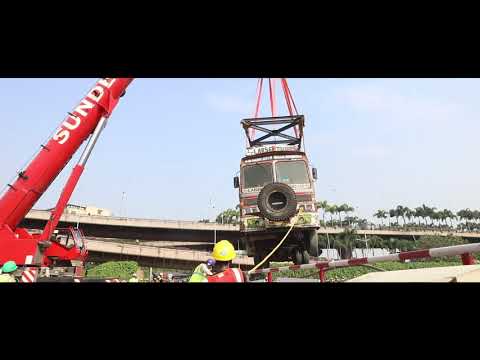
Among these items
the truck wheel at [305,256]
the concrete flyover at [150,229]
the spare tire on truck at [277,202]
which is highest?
the concrete flyover at [150,229]

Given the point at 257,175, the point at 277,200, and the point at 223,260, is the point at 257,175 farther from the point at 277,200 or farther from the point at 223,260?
the point at 223,260

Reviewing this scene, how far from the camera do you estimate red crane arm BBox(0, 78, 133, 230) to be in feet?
27.4

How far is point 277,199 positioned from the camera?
29.6 feet

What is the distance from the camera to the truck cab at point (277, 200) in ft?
29.1

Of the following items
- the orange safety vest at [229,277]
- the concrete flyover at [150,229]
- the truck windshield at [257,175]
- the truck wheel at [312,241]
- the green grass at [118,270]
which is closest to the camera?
the orange safety vest at [229,277]

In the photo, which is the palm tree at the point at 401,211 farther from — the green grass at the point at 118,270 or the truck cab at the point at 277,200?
the truck cab at the point at 277,200

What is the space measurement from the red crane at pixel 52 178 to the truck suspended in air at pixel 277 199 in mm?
4280

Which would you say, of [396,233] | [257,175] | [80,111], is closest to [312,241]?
[257,175]

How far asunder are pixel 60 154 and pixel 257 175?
5.40 metres

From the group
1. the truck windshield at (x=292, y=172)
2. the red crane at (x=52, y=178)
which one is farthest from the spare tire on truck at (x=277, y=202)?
the red crane at (x=52, y=178)

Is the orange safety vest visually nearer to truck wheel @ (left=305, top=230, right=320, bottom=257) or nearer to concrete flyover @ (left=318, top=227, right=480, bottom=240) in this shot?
truck wheel @ (left=305, top=230, right=320, bottom=257)
